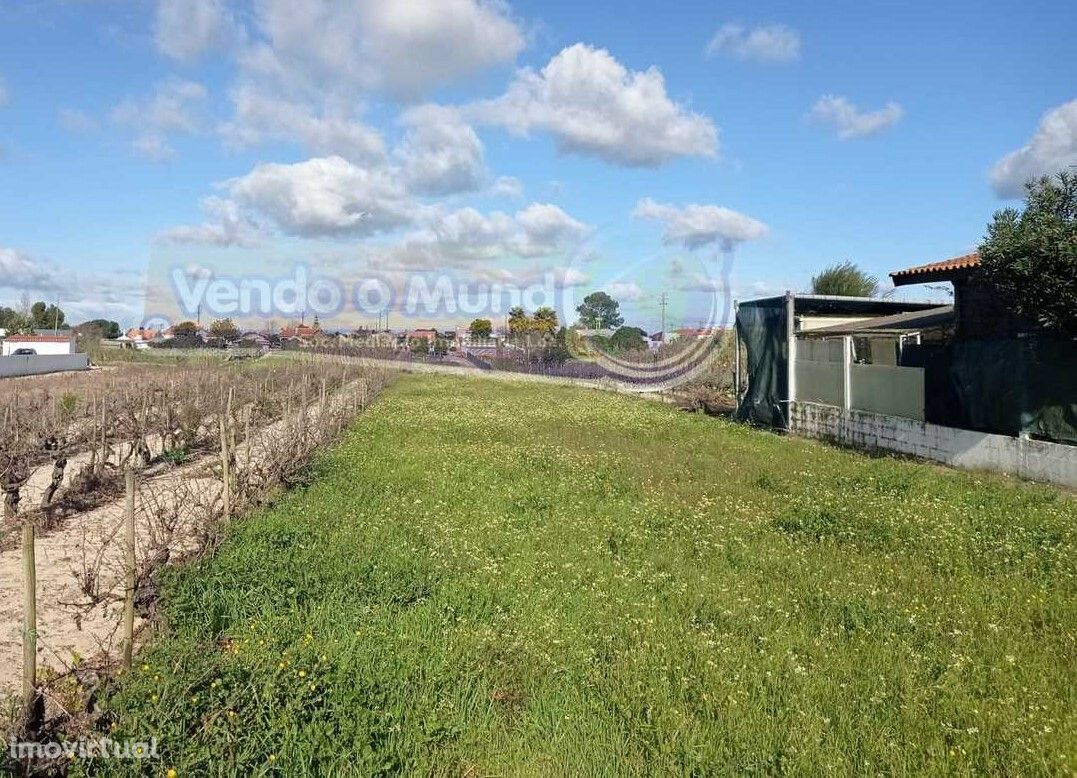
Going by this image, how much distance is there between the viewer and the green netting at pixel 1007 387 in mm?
11398

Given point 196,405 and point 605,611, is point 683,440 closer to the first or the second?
point 605,611

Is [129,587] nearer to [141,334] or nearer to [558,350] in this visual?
[558,350]

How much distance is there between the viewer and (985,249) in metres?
12.1

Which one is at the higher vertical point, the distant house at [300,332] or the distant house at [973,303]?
the distant house at [300,332]

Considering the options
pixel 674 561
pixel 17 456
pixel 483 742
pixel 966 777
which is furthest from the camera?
pixel 17 456

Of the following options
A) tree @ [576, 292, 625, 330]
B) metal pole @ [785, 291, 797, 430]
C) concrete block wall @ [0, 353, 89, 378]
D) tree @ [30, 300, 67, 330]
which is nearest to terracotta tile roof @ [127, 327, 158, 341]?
tree @ [30, 300, 67, 330]

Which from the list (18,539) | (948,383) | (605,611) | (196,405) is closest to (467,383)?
(196,405)

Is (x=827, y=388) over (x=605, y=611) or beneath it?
over

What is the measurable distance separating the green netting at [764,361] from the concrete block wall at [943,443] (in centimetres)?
118

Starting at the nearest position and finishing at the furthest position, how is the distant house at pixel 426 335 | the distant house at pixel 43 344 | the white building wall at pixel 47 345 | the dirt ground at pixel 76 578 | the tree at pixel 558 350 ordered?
the dirt ground at pixel 76 578, the tree at pixel 558 350, the distant house at pixel 43 344, the white building wall at pixel 47 345, the distant house at pixel 426 335

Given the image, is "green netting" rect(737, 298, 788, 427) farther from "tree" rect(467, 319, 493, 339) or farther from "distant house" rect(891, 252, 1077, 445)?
"tree" rect(467, 319, 493, 339)

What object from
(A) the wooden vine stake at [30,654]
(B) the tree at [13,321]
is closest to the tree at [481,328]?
(B) the tree at [13,321]

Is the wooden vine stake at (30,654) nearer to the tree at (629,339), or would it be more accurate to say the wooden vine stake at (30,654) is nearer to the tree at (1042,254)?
the tree at (1042,254)

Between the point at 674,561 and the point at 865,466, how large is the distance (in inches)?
278
